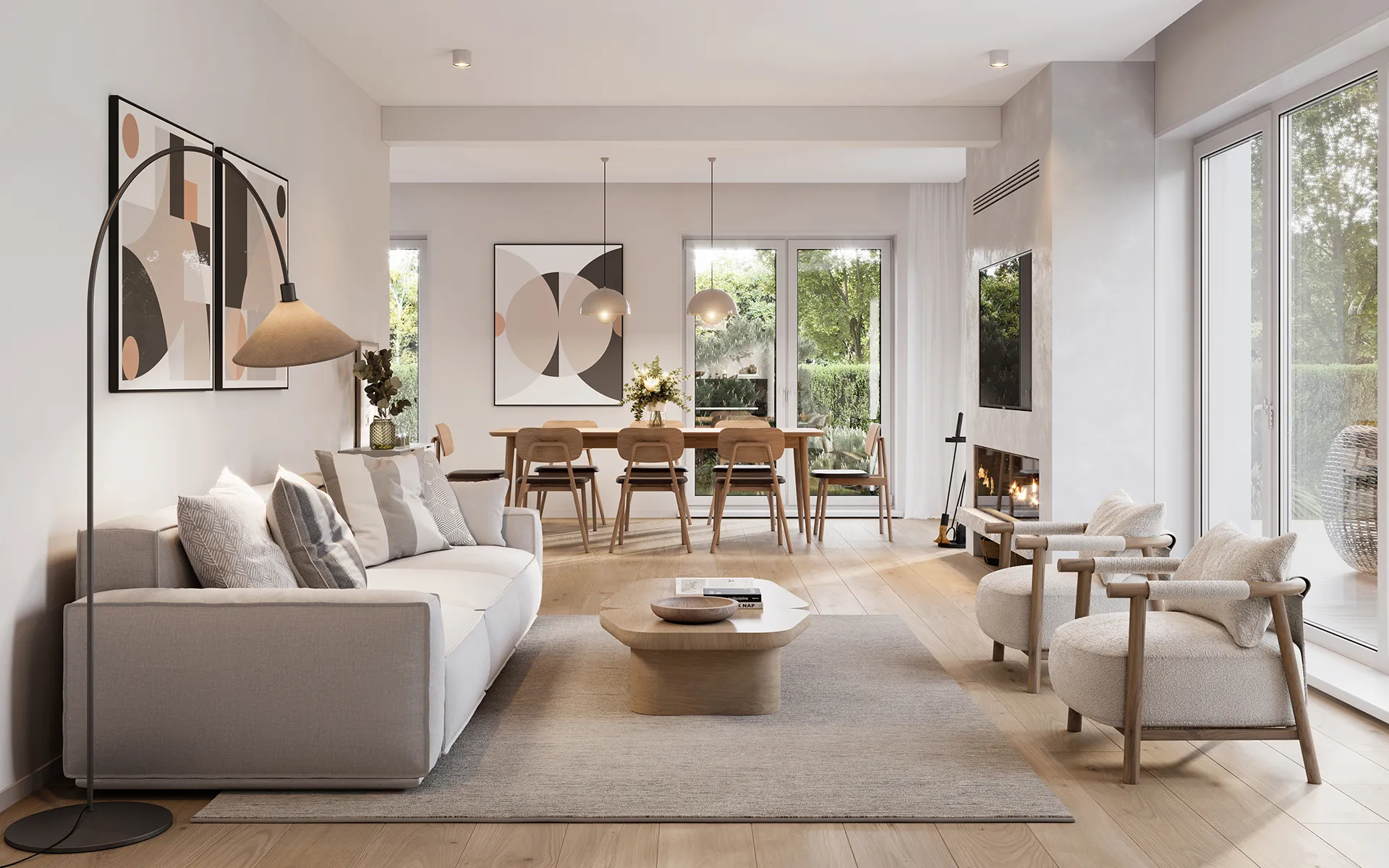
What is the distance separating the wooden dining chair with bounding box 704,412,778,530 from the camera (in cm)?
737

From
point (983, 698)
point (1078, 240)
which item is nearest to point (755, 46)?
point (1078, 240)

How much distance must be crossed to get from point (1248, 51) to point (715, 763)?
3.75 metres

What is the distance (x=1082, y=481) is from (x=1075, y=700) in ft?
8.58

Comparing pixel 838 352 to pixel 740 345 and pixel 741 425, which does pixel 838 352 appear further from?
pixel 741 425

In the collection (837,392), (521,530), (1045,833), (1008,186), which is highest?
(1008,186)

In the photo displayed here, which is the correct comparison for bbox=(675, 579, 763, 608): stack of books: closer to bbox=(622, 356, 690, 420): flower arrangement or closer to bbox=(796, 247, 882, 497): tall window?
bbox=(622, 356, 690, 420): flower arrangement

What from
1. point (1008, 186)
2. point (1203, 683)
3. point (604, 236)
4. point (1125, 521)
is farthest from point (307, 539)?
point (604, 236)

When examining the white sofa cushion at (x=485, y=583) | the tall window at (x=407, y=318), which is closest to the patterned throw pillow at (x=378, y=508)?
the white sofa cushion at (x=485, y=583)

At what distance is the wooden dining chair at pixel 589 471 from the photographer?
7.61 meters

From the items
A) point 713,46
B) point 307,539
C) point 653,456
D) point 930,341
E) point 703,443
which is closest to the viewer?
point 307,539

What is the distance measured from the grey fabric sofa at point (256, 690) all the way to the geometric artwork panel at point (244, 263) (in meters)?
1.45

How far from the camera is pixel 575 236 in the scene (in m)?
8.71

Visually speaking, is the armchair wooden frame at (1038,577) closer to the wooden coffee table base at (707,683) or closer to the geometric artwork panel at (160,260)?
the wooden coffee table base at (707,683)

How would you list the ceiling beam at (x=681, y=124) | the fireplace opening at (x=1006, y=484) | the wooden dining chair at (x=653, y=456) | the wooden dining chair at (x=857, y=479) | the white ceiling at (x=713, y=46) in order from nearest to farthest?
the white ceiling at (x=713, y=46), the fireplace opening at (x=1006, y=484), the ceiling beam at (x=681, y=124), the wooden dining chair at (x=653, y=456), the wooden dining chair at (x=857, y=479)
